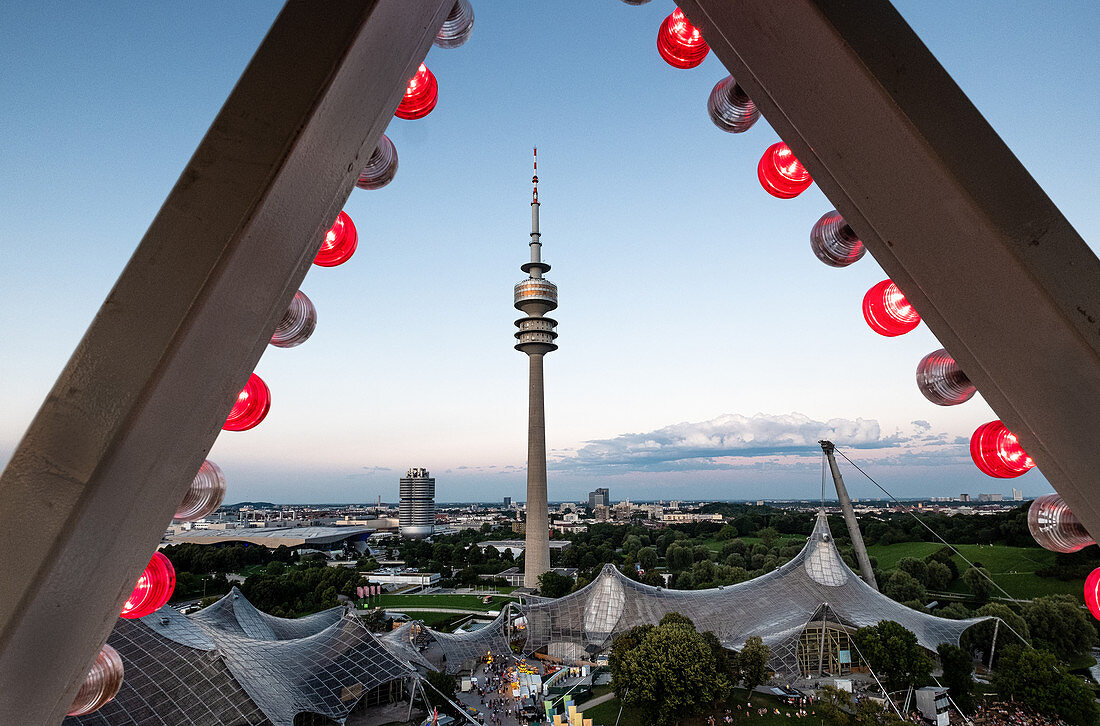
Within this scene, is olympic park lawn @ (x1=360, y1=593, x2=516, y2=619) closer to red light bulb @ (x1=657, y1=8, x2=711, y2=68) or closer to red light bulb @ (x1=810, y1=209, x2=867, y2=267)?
red light bulb @ (x1=657, y1=8, x2=711, y2=68)

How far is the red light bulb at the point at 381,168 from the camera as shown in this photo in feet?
9.11

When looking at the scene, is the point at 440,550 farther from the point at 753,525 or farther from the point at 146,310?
the point at 146,310

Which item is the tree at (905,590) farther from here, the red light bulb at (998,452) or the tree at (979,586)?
the red light bulb at (998,452)

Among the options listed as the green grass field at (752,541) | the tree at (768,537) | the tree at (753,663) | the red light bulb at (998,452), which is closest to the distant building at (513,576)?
the green grass field at (752,541)

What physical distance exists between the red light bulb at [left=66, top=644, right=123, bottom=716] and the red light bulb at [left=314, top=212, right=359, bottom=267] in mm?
1840

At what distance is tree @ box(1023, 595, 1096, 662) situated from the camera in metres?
25.5

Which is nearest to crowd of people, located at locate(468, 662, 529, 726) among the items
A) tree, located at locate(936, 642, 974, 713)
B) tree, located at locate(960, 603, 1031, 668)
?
tree, located at locate(936, 642, 974, 713)

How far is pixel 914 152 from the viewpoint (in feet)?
5.02

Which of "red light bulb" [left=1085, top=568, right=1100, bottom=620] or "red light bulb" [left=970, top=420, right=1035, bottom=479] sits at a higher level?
"red light bulb" [left=970, top=420, right=1035, bottom=479]

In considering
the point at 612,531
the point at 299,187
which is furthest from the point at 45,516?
the point at 612,531

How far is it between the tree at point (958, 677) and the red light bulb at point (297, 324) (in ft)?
83.9

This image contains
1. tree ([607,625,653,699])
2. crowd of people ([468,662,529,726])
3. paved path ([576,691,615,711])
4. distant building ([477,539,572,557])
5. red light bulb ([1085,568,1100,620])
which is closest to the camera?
red light bulb ([1085,568,1100,620])

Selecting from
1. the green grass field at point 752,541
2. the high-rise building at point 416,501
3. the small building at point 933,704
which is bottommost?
the small building at point 933,704

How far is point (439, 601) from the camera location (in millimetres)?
46000
